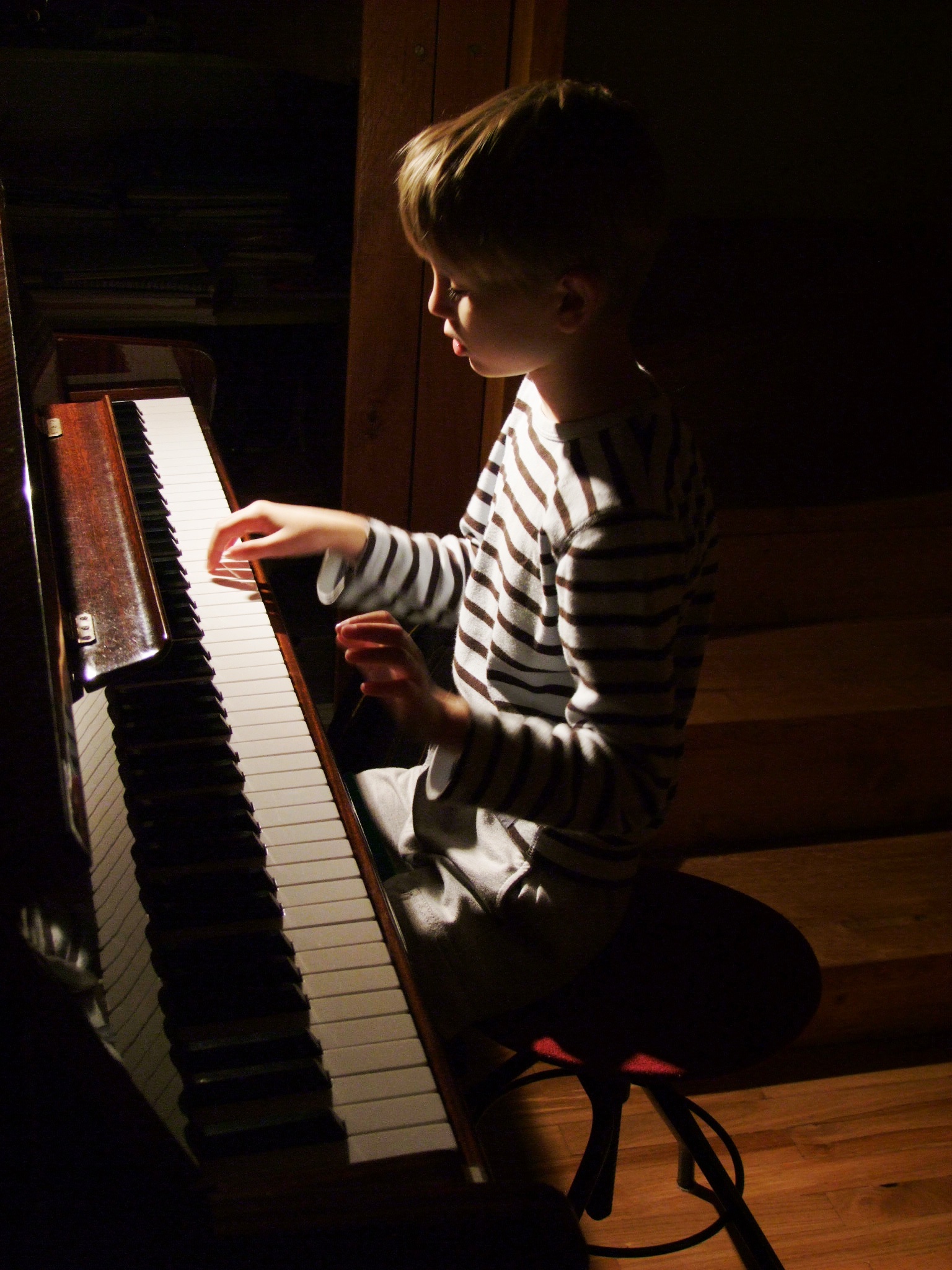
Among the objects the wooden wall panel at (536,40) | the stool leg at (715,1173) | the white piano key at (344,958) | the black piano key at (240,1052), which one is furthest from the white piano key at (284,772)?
the wooden wall panel at (536,40)

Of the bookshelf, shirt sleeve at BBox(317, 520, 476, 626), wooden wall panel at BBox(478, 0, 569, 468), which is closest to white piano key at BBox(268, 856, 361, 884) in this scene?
shirt sleeve at BBox(317, 520, 476, 626)

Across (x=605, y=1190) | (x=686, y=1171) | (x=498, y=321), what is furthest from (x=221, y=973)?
(x=686, y=1171)

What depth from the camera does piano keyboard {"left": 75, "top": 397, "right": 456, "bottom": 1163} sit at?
0.78 meters

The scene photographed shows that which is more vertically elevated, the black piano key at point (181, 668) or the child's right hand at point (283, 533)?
the child's right hand at point (283, 533)

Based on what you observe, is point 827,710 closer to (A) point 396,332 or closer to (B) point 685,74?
(A) point 396,332

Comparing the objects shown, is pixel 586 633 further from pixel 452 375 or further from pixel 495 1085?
pixel 452 375

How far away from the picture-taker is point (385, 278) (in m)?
1.93

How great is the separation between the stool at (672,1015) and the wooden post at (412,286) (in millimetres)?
989

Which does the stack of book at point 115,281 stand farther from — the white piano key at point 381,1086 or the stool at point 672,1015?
the white piano key at point 381,1086

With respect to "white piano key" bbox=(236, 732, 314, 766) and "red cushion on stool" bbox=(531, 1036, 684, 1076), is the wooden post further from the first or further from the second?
"red cushion on stool" bbox=(531, 1036, 684, 1076)

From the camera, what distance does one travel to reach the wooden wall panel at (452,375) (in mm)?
1780

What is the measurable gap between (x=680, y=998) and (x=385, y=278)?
1308mm

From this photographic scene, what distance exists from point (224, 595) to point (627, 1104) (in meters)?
1.14

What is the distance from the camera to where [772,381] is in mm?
2889
